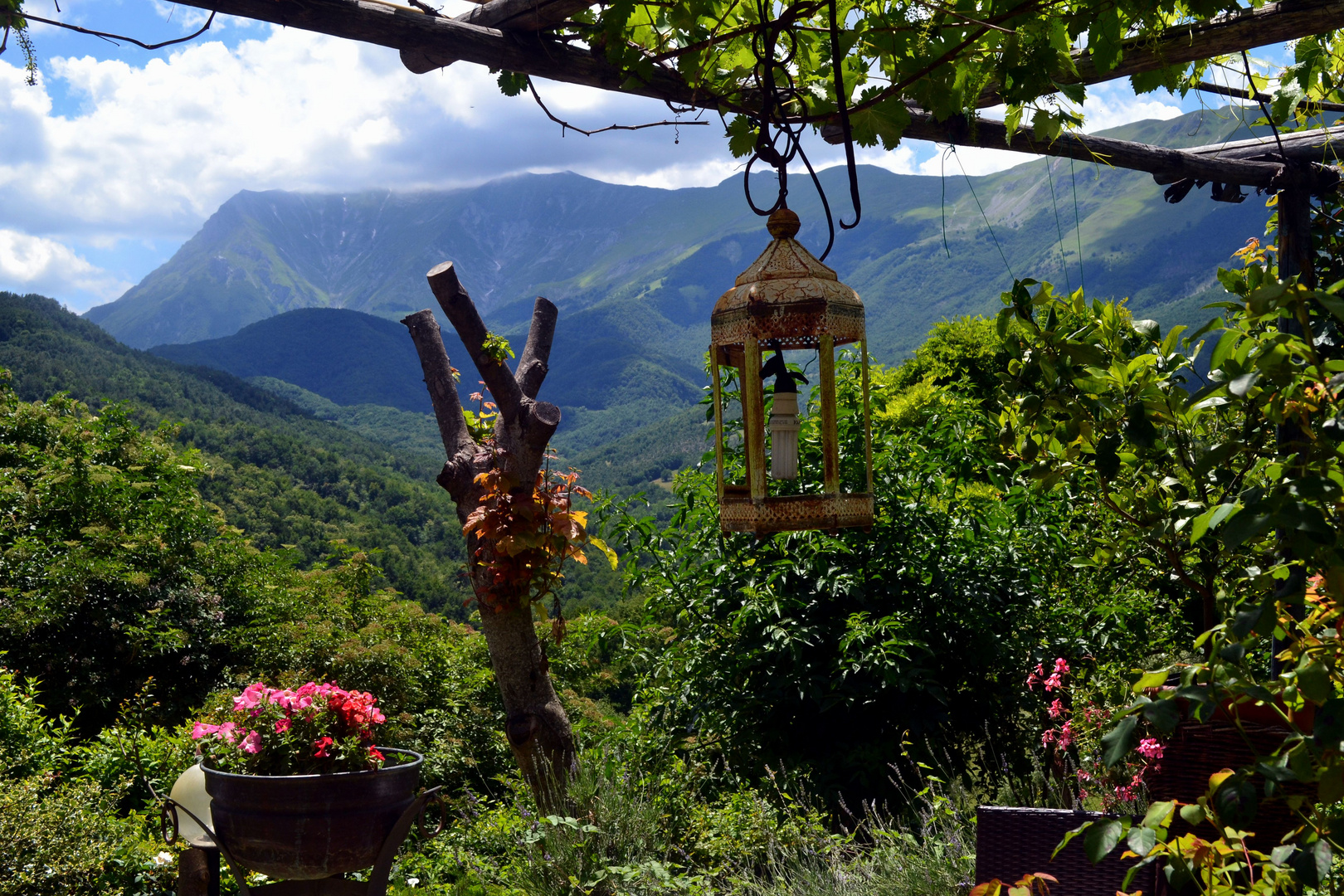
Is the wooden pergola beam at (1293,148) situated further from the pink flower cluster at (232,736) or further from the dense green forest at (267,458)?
the dense green forest at (267,458)

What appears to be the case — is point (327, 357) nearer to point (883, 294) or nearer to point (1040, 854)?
point (883, 294)

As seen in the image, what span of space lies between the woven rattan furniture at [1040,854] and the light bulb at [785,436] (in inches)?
38.2

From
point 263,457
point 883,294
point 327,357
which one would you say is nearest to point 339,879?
point 263,457

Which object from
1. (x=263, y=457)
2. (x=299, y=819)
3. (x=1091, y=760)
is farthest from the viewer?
(x=263, y=457)

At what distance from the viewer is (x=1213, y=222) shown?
8931cm

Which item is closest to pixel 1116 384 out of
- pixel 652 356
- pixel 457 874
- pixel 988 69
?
pixel 988 69

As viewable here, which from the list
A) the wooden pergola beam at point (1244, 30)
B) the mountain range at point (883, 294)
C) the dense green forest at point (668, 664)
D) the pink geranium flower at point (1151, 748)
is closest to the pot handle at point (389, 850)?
the dense green forest at point (668, 664)

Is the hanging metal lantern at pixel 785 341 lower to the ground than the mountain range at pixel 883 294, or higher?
lower

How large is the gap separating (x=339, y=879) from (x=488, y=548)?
155 cm

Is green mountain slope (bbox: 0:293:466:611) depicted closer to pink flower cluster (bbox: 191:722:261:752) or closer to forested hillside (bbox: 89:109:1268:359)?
pink flower cluster (bbox: 191:722:261:752)

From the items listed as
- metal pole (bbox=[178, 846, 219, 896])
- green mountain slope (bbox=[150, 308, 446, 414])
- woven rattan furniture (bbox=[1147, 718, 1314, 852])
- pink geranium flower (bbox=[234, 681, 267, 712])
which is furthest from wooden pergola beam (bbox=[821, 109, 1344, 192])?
Answer: green mountain slope (bbox=[150, 308, 446, 414])

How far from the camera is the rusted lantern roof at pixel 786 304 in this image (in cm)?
165

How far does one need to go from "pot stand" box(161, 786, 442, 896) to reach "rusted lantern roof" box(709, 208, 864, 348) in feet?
4.93

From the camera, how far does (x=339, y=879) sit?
2777mm
